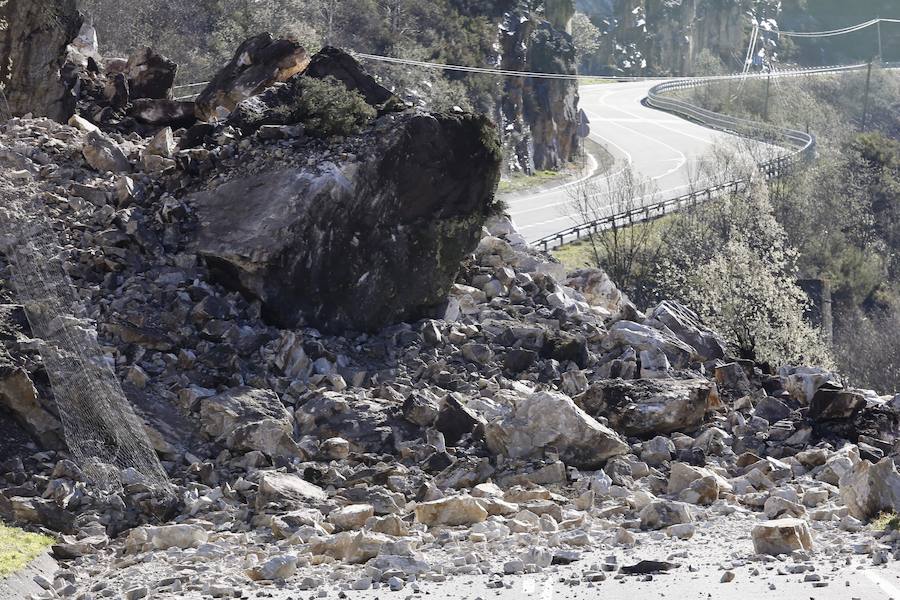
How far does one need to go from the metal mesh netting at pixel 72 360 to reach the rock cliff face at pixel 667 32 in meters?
98.0

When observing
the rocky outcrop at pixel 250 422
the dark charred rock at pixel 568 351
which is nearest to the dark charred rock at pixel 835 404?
the dark charred rock at pixel 568 351

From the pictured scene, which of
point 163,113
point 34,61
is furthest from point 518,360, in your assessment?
point 34,61

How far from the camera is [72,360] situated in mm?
12047

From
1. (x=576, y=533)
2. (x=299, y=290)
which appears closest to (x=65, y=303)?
(x=299, y=290)

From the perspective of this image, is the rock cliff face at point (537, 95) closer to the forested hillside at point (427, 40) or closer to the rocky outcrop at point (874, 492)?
the forested hillside at point (427, 40)

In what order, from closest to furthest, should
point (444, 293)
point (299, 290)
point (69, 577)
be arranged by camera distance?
point (69, 577) → point (299, 290) → point (444, 293)

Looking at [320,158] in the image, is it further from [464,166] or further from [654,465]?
[654,465]

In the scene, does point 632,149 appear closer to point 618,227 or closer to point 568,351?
point 618,227

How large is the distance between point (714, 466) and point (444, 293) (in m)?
4.78

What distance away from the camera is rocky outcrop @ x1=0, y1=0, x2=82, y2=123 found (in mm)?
19047

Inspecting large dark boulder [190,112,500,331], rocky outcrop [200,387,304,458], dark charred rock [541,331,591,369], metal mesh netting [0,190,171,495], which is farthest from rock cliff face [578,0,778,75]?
rocky outcrop [200,387,304,458]

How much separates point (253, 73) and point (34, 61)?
3.63m

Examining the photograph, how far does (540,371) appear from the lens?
1430 centimetres

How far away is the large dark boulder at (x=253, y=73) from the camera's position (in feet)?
61.7
